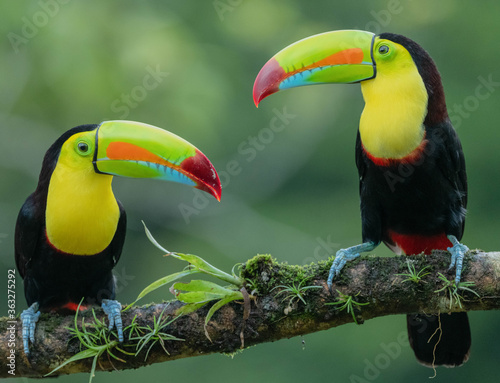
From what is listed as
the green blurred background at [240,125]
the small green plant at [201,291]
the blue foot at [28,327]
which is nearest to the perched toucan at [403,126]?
the small green plant at [201,291]

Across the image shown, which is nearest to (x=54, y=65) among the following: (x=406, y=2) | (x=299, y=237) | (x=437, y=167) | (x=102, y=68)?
(x=102, y=68)

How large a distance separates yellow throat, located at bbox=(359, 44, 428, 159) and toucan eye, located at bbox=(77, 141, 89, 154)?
4.51 ft

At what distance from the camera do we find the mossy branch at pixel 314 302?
3.46m

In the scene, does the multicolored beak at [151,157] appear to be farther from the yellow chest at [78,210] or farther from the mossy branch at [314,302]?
the mossy branch at [314,302]

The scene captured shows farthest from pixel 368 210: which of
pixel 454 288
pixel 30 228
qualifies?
pixel 30 228

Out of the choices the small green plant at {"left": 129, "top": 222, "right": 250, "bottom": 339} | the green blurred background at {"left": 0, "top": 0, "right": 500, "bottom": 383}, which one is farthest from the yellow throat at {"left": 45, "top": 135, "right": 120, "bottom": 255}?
the green blurred background at {"left": 0, "top": 0, "right": 500, "bottom": 383}

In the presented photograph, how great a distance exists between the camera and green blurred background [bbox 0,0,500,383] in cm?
859

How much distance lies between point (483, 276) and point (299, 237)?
5533 millimetres

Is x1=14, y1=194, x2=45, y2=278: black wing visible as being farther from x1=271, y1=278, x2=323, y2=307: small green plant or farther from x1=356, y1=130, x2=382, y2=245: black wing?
x1=356, y1=130, x2=382, y2=245: black wing

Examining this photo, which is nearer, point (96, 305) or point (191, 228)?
point (96, 305)

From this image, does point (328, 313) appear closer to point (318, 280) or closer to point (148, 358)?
point (318, 280)

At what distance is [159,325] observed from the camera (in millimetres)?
3510

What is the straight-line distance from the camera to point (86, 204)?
403 centimetres

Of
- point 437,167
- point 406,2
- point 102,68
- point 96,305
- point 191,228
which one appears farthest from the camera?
point 406,2
